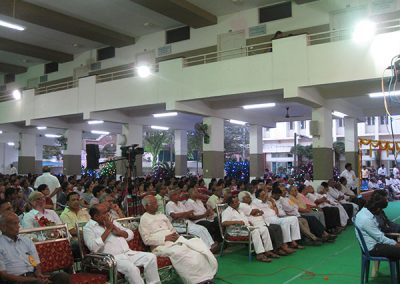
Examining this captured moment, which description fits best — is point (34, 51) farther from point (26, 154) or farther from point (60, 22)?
point (26, 154)

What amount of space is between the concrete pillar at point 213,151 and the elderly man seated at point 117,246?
8436 millimetres

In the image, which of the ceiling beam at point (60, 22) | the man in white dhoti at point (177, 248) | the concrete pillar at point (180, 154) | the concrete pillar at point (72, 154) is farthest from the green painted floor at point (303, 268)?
the concrete pillar at point (72, 154)

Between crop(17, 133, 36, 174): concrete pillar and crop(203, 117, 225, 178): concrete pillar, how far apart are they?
10207mm

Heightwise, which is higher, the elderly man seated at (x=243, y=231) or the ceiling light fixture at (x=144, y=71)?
the ceiling light fixture at (x=144, y=71)

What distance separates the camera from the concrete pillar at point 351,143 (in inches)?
555

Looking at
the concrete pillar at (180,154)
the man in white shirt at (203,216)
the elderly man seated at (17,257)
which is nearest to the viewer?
the elderly man seated at (17,257)

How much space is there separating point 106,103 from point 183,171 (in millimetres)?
5592

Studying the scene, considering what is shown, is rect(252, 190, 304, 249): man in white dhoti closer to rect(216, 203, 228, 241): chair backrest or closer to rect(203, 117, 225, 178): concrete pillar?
rect(216, 203, 228, 241): chair backrest

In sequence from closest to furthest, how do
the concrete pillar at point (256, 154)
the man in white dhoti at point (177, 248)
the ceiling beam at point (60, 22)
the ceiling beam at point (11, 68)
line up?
1. the man in white dhoti at point (177, 248)
2. the ceiling beam at point (60, 22)
3. the concrete pillar at point (256, 154)
4. the ceiling beam at point (11, 68)

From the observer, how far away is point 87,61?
1681cm

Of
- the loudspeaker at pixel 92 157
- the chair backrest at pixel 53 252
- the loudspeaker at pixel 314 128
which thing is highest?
the loudspeaker at pixel 314 128

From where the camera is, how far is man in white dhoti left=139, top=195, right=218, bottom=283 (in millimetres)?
4785

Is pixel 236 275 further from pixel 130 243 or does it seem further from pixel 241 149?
pixel 241 149

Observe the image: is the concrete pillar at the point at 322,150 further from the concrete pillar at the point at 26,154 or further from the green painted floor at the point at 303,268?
the concrete pillar at the point at 26,154
